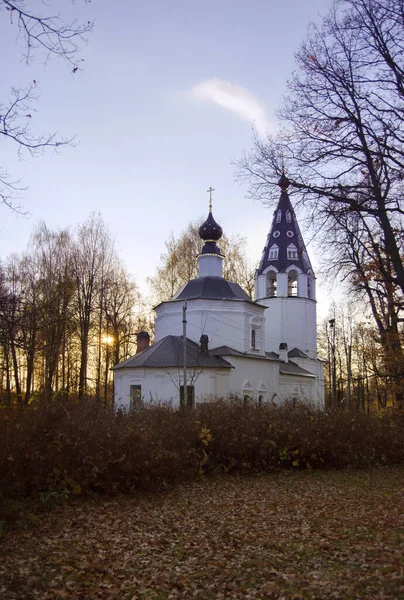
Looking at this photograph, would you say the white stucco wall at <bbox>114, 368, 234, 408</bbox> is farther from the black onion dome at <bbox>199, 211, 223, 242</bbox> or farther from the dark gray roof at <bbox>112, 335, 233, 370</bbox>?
the black onion dome at <bbox>199, 211, 223, 242</bbox>

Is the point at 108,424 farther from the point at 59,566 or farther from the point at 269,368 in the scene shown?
the point at 269,368

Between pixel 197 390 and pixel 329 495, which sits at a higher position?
pixel 197 390

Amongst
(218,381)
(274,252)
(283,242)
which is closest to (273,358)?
(218,381)

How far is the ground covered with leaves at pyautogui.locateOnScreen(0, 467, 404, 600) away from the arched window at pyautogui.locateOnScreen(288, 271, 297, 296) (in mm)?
30737

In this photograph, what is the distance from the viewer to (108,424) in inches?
442

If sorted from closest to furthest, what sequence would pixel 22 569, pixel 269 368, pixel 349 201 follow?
pixel 22 569, pixel 349 201, pixel 269 368

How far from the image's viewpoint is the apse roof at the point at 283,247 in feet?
134

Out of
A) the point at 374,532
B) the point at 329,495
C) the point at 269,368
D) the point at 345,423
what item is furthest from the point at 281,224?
the point at 374,532

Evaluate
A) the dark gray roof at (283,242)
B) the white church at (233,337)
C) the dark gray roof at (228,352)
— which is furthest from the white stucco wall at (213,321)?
the dark gray roof at (283,242)

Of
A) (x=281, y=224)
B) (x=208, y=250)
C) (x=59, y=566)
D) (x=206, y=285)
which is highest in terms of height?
(x=281, y=224)

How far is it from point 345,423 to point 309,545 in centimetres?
866

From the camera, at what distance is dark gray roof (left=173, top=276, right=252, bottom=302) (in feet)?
114

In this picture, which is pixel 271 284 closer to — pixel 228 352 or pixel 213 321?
pixel 213 321

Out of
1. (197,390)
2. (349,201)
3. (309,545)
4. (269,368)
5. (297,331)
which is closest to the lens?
(309,545)
